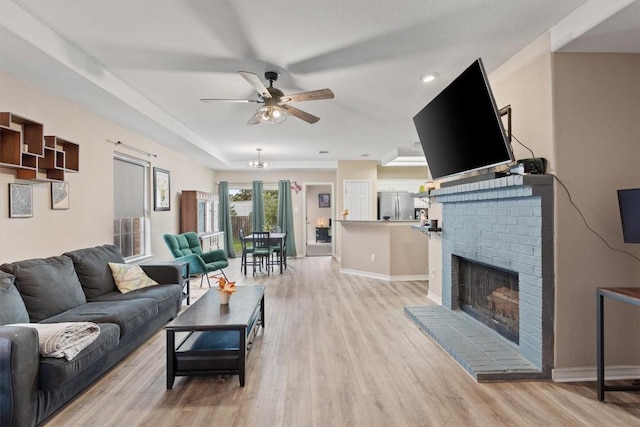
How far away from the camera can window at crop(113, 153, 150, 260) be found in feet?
15.4

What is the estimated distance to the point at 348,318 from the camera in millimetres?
4000

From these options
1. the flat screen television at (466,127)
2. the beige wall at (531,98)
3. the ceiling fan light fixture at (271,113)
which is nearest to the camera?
the flat screen television at (466,127)

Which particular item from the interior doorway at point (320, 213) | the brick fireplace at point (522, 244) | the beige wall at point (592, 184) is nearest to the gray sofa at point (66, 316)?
the brick fireplace at point (522, 244)

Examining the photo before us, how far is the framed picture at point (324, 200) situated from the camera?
12375mm

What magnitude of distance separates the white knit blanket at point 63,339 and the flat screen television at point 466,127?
10.0ft

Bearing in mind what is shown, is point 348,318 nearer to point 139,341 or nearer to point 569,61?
point 139,341

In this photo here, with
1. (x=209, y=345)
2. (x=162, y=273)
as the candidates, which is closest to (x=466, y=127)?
(x=209, y=345)

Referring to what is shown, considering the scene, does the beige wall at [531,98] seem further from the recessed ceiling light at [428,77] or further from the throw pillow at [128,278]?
the throw pillow at [128,278]

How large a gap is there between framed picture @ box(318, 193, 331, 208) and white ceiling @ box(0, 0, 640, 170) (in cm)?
811

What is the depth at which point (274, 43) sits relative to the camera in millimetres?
2674

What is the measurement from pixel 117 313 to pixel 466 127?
125 inches

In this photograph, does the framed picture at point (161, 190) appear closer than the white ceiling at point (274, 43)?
No

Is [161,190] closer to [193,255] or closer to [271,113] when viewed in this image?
[193,255]

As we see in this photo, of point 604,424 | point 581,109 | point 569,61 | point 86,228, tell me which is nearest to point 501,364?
point 604,424
